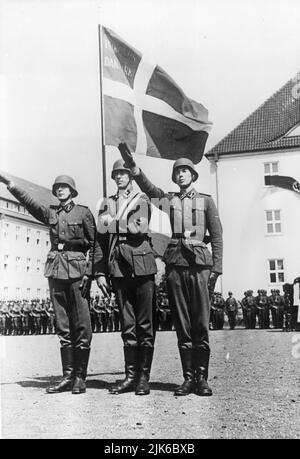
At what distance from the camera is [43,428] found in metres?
3.56

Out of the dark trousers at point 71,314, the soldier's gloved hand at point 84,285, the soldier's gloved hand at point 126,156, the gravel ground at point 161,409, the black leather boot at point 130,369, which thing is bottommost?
the gravel ground at point 161,409

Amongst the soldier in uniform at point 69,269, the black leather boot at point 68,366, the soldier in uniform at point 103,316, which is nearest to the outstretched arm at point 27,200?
the soldier in uniform at point 69,269

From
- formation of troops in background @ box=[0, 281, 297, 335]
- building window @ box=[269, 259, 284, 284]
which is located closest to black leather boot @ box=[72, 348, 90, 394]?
formation of troops in background @ box=[0, 281, 297, 335]

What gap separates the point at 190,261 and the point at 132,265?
0.49 m

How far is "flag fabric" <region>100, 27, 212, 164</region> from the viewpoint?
597 centimetres

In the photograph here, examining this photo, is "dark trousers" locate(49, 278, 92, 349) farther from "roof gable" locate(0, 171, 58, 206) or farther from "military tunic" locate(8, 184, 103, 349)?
"roof gable" locate(0, 171, 58, 206)

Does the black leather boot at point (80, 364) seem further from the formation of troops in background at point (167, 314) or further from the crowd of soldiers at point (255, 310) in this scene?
the crowd of soldiers at point (255, 310)

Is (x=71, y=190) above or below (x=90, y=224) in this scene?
above

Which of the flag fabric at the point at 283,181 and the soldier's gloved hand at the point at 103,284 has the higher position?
the flag fabric at the point at 283,181

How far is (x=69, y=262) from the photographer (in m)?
4.73

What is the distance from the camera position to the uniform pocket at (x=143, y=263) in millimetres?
4566

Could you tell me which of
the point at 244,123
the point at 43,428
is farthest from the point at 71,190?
the point at 244,123

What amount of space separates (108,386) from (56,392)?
1.77 feet
